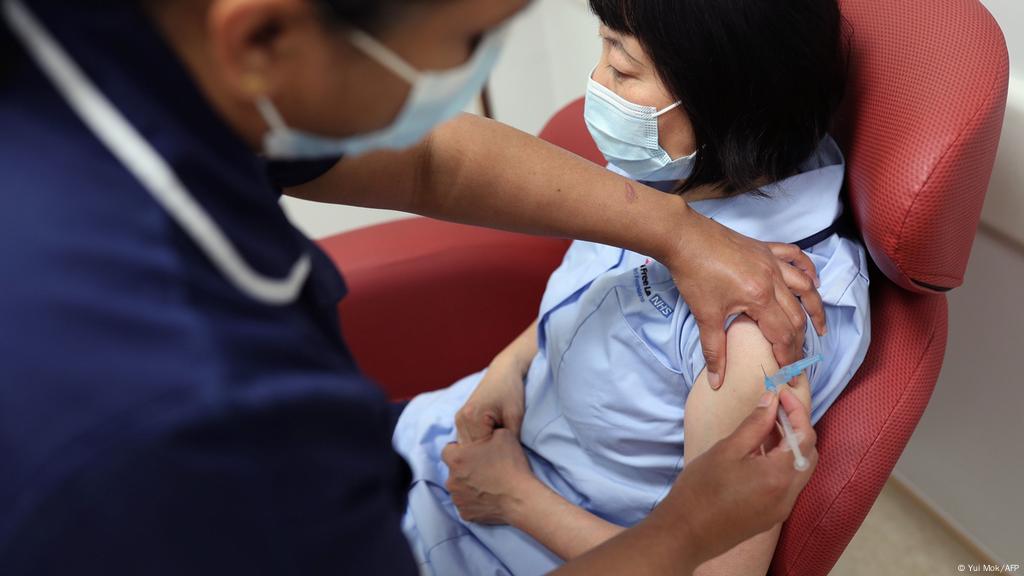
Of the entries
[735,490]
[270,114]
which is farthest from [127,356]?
[735,490]

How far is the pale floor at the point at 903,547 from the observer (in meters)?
1.63

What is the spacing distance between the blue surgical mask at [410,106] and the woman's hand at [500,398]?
67 centimetres

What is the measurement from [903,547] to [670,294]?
991mm

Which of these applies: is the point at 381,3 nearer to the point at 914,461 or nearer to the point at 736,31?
the point at 736,31

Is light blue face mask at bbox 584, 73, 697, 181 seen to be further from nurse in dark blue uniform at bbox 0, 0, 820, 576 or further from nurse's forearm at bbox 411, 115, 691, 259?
nurse in dark blue uniform at bbox 0, 0, 820, 576

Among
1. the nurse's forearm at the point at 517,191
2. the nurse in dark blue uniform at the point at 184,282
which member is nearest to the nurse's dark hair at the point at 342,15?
the nurse in dark blue uniform at the point at 184,282

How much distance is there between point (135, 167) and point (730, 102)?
712 millimetres

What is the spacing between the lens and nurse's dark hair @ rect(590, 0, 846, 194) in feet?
3.05

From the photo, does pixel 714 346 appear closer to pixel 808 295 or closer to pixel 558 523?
pixel 808 295

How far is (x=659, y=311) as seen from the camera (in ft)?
3.50

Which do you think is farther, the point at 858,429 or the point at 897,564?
the point at 897,564

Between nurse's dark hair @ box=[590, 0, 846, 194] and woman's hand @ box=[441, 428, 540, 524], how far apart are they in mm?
478

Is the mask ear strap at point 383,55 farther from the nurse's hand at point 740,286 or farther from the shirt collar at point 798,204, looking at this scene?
the shirt collar at point 798,204

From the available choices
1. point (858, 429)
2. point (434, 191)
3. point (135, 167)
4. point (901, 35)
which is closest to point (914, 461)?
point (858, 429)
